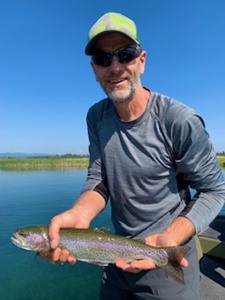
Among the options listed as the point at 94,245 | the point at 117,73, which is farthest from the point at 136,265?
the point at 117,73

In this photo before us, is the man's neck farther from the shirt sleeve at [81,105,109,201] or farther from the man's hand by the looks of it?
the man's hand

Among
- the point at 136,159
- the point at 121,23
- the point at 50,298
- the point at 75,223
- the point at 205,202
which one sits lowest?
the point at 50,298

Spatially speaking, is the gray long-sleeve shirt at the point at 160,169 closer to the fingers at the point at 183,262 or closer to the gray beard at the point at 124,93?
the gray beard at the point at 124,93

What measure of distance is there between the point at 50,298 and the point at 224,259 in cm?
497

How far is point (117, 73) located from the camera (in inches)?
115

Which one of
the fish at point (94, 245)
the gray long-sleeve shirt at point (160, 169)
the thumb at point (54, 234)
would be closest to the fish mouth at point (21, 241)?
the fish at point (94, 245)

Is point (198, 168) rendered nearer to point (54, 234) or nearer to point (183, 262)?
point (183, 262)

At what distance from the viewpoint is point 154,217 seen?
9.28 feet

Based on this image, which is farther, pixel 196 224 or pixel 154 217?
pixel 154 217

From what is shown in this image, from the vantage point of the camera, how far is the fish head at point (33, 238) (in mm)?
3078

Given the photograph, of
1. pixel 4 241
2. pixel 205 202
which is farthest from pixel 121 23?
pixel 4 241

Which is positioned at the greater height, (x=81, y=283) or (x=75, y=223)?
(x=75, y=223)

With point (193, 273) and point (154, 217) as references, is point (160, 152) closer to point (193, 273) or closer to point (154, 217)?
point (154, 217)

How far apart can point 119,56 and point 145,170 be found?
107cm
